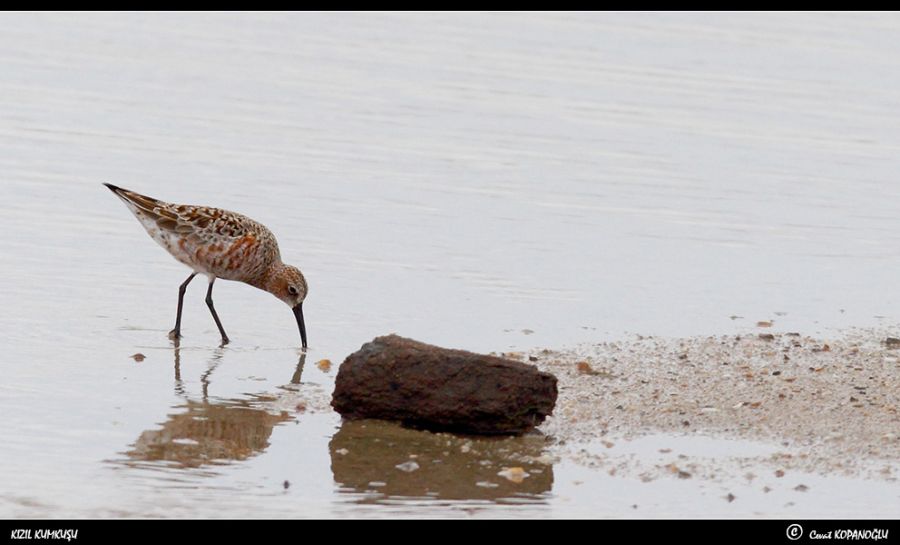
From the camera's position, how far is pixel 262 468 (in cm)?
840

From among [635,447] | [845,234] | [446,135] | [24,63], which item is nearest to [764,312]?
[845,234]

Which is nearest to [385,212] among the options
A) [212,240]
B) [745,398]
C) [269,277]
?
[269,277]

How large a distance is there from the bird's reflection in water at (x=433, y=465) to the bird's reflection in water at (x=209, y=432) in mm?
502

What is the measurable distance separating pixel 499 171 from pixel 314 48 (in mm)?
7457

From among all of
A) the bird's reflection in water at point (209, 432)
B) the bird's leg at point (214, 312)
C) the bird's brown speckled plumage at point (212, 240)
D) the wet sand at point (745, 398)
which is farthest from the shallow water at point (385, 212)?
the wet sand at point (745, 398)

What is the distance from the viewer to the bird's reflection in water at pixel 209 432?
859 centimetres

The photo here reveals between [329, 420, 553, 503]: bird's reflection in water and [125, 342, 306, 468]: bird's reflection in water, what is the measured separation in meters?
0.50

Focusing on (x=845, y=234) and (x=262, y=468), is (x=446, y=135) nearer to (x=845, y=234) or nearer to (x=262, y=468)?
(x=845, y=234)

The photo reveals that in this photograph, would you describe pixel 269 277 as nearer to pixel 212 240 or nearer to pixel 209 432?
pixel 212 240

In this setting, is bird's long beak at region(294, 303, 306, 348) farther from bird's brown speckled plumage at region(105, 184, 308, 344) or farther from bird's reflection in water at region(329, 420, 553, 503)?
bird's reflection in water at region(329, 420, 553, 503)

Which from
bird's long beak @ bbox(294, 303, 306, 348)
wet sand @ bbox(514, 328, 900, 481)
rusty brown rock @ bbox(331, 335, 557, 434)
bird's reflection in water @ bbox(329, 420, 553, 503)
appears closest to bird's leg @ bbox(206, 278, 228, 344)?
bird's long beak @ bbox(294, 303, 306, 348)

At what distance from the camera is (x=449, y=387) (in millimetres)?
8836

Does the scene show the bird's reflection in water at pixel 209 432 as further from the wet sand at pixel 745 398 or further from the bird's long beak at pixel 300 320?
the wet sand at pixel 745 398

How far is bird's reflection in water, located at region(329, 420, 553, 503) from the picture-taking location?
315 inches
